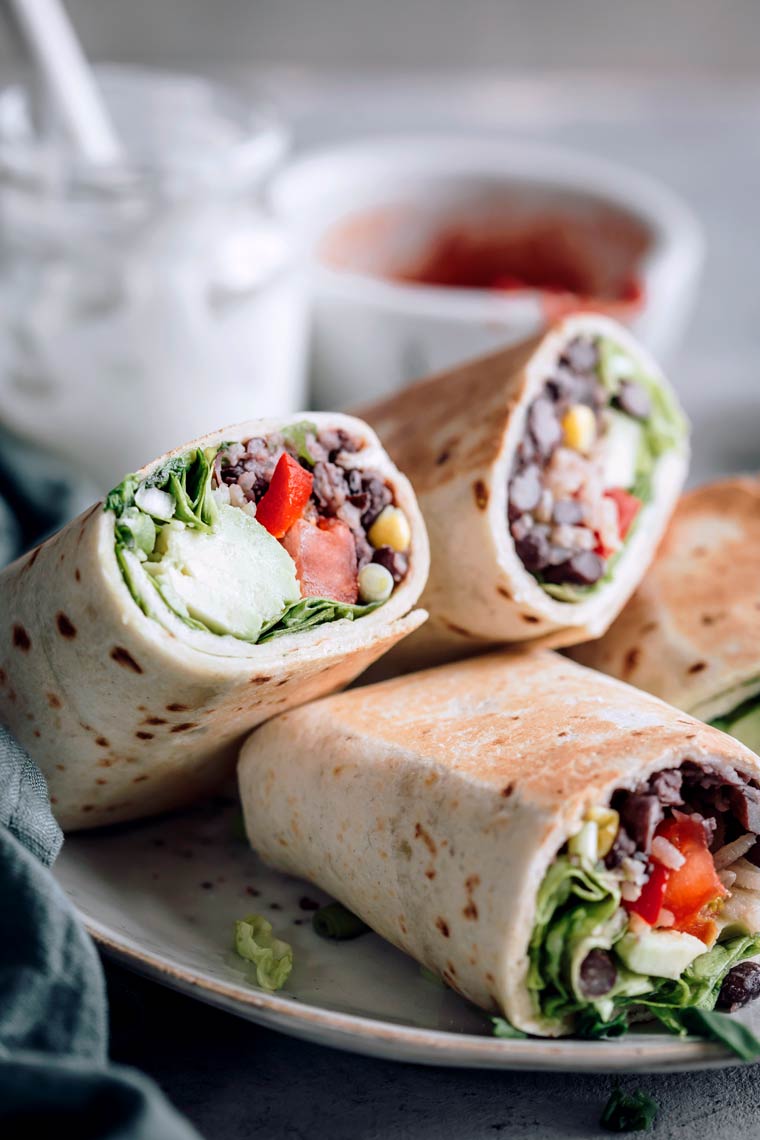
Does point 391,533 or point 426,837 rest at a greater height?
point 391,533

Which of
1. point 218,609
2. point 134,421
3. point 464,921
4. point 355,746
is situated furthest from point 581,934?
point 134,421

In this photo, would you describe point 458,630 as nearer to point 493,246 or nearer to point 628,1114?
point 628,1114

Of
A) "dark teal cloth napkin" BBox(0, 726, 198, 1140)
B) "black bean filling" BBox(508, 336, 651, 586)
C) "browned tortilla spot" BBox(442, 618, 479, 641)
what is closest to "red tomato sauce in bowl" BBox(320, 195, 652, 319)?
"black bean filling" BBox(508, 336, 651, 586)

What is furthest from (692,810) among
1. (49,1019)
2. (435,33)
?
(435,33)

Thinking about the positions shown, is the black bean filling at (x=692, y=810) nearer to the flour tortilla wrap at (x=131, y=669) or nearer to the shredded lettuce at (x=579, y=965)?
the shredded lettuce at (x=579, y=965)

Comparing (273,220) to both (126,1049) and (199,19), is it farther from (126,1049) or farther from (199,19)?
(199,19)

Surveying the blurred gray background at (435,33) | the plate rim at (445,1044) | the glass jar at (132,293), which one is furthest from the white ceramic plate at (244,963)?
the blurred gray background at (435,33)
